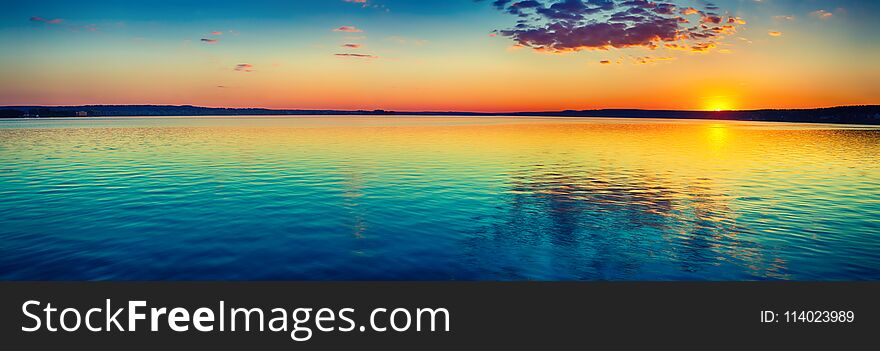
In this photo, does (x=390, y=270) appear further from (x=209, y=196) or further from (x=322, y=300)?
(x=209, y=196)

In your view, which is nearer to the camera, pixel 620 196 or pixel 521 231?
pixel 521 231

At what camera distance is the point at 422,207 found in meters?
23.8

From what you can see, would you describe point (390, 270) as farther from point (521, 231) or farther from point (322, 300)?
point (521, 231)

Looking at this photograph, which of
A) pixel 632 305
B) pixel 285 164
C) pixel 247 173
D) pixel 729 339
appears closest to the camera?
pixel 729 339

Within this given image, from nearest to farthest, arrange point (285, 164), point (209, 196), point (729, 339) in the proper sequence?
point (729, 339), point (209, 196), point (285, 164)

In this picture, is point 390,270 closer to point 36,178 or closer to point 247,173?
point 247,173

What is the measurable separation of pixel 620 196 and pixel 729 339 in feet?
56.5

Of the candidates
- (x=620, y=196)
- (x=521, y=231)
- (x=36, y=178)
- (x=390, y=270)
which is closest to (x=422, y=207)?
(x=521, y=231)

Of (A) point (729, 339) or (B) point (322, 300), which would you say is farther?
(B) point (322, 300)

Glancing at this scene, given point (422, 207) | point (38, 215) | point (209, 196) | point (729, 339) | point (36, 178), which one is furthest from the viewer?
point (36, 178)

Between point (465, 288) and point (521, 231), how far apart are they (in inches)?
269

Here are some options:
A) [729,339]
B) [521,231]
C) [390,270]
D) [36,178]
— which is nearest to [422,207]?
[521,231]

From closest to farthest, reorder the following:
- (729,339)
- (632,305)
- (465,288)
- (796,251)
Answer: (729,339) < (632,305) < (465,288) < (796,251)

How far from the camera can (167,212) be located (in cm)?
2217
